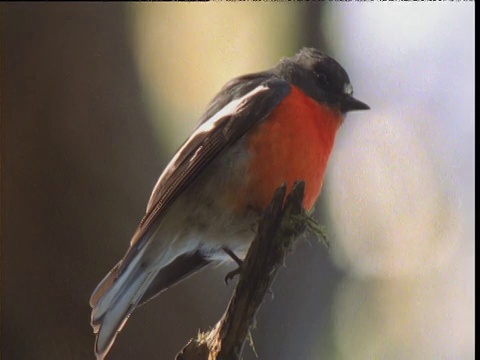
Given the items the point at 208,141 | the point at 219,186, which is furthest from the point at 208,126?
the point at 219,186

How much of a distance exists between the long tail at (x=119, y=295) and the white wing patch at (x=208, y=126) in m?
0.19

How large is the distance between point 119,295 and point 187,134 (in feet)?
1.70

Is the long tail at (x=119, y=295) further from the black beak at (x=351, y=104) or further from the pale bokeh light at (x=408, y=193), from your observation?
the black beak at (x=351, y=104)

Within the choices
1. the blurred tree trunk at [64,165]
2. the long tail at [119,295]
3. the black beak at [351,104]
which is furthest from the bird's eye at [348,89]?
the long tail at [119,295]

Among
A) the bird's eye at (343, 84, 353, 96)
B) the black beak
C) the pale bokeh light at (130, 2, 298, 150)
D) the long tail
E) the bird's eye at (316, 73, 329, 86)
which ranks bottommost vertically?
the long tail

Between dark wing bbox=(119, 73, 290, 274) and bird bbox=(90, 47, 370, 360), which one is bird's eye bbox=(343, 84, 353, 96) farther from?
dark wing bbox=(119, 73, 290, 274)

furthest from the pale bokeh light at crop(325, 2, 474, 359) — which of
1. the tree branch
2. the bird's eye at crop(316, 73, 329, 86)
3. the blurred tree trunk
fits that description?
the blurred tree trunk

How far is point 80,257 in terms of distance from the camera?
1978mm

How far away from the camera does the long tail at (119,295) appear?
5.58 feet

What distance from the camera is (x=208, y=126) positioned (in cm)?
178

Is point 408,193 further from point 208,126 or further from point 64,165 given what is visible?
point 64,165

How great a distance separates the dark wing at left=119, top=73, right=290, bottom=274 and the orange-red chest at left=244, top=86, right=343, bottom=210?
35 mm

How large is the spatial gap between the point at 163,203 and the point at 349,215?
558 mm

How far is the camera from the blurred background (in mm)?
1795
